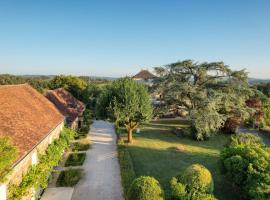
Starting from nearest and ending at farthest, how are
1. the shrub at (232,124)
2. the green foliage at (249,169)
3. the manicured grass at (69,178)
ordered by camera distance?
the green foliage at (249,169)
the manicured grass at (69,178)
the shrub at (232,124)

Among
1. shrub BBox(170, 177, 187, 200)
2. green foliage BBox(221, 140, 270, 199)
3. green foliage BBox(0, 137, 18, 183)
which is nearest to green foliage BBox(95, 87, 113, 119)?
green foliage BBox(221, 140, 270, 199)

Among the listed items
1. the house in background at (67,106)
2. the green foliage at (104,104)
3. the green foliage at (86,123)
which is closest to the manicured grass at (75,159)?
the house in background at (67,106)

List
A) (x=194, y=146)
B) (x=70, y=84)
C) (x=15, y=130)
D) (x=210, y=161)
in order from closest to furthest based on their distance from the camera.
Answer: (x=15, y=130)
(x=210, y=161)
(x=194, y=146)
(x=70, y=84)

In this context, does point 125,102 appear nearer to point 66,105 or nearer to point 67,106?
point 67,106

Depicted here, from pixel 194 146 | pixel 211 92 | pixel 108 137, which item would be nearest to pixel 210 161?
pixel 194 146

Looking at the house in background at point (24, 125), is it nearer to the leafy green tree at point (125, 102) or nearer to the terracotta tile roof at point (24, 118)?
Result: the terracotta tile roof at point (24, 118)

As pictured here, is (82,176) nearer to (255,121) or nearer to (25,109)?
(25,109)

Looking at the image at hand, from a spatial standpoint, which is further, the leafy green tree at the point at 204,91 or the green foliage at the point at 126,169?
the leafy green tree at the point at 204,91
